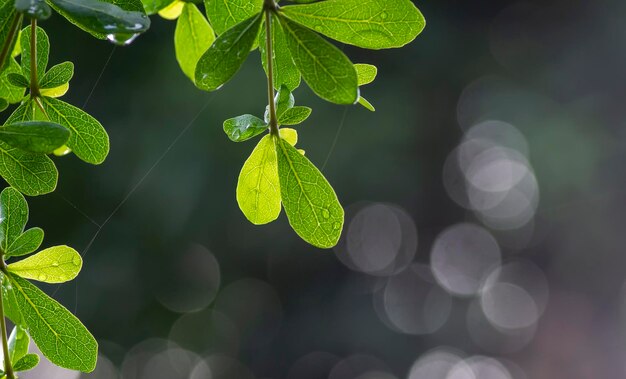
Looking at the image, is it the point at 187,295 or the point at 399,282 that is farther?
the point at 399,282

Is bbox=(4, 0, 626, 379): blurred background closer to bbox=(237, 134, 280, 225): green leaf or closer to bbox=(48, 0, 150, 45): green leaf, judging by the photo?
bbox=(237, 134, 280, 225): green leaf

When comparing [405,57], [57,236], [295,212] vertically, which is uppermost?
[295,212]

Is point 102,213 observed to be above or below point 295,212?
below

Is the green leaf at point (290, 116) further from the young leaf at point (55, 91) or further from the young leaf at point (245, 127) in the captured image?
the young leaf at point (55, 91)

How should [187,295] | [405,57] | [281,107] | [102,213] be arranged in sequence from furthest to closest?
[405,57], [187,295], [102,213], [281,107]

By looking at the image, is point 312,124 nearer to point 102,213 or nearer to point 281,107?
point 102,213

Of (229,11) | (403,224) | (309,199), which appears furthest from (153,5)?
(403,224)

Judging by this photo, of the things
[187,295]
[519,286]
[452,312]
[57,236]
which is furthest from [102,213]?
[519,286]
